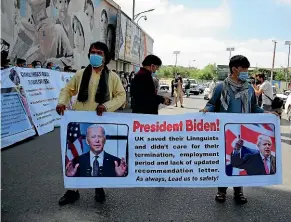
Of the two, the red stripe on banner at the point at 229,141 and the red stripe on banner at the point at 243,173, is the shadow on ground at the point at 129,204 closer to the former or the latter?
the red stripe on banner at the point at 243,173

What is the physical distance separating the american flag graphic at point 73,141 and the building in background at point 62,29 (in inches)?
211

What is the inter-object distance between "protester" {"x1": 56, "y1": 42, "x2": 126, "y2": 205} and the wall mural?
8082 mm

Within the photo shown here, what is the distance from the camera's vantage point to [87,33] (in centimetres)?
1967

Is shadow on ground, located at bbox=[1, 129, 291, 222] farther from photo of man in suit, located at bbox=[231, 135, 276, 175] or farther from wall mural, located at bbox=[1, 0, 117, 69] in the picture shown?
wall mural, located at bbox=[1, 0, 117, 69]

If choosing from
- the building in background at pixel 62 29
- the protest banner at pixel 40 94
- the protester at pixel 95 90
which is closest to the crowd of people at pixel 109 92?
the protester at pixel 95 90

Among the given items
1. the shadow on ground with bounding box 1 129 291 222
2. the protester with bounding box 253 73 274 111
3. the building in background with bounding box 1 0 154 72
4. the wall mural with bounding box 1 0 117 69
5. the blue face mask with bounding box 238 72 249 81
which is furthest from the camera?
the building in background with bounding box 1 0 154 72

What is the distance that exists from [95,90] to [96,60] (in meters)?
0.34

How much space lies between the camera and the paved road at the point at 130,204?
3748 millimetres

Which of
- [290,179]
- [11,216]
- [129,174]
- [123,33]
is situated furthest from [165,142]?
[123,33]

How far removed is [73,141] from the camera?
3896 millimetres

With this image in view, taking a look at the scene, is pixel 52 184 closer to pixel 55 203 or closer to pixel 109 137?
pixel 55 203

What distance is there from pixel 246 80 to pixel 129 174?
172 centimetres

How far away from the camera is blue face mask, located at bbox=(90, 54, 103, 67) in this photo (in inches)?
161

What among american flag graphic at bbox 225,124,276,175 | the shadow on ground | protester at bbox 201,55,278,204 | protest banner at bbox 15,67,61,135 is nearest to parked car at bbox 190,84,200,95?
protest banner at bbox 15,67,61,135
